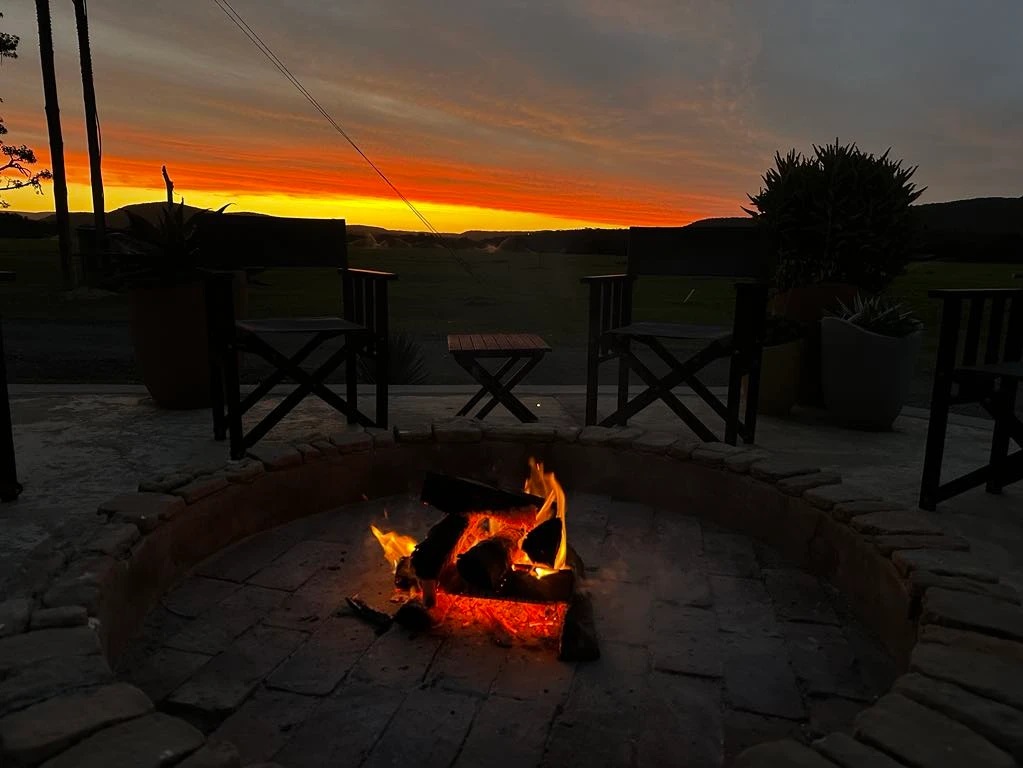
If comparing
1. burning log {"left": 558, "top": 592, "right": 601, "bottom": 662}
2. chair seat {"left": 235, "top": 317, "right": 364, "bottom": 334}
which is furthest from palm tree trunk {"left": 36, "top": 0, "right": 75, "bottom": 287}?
burning log {"left": 558, "top": 592, "right": 601, "bottom": 662}

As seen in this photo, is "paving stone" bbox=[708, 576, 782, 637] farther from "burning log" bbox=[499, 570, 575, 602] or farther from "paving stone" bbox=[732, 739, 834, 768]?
"paving stone" bbox=[732, 739, 834, 768]

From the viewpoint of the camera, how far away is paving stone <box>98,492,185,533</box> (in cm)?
211

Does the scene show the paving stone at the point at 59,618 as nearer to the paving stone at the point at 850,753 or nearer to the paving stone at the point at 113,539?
the paving stone at the point at 113,539

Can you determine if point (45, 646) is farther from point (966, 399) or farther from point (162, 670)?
point (966, 399)

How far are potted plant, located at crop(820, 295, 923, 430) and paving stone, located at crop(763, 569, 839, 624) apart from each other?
2.57m

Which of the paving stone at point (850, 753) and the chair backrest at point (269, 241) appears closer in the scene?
the paving stone at point (850, 753)

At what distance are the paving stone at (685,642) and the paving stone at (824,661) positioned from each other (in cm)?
21

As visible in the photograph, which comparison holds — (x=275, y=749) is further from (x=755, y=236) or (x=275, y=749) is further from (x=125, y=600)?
(x=755, y=236)

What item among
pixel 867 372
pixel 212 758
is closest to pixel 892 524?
pixel 212 758

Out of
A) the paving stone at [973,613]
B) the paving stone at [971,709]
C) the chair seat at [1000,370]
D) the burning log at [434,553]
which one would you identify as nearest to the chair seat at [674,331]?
the chair seat at [1000,370]

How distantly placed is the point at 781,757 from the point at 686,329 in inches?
122

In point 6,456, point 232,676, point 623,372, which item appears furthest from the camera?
point 623,372

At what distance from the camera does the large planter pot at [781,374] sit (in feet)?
15.8

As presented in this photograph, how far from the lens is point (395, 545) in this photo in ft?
8.04
